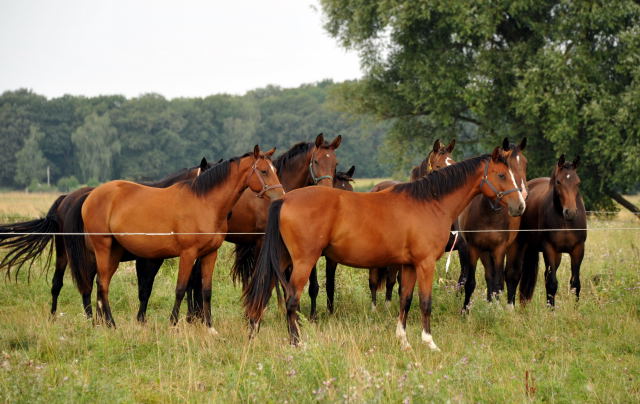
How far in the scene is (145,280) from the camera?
8.05 meters

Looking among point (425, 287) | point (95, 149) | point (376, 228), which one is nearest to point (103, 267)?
point (376, 228)

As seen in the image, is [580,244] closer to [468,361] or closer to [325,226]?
[468,361]

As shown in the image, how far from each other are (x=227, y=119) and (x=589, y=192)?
4922cm

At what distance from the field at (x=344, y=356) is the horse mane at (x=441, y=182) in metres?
1.57

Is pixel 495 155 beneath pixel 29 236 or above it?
above

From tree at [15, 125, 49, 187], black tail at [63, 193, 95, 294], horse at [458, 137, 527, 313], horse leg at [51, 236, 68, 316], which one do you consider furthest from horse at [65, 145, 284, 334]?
tree at [15, 125, 49, 187]

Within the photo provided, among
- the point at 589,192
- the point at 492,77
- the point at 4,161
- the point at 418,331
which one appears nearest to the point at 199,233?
the point at 418,331

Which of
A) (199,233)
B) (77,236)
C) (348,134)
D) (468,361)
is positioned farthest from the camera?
(348,134)

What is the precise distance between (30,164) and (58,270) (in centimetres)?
5468

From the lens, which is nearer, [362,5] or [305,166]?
[305,166]

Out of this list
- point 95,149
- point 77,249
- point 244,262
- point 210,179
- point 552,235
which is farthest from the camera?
point 95,149

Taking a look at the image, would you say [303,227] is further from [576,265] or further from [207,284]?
[576,265]

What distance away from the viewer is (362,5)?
22594 millimetres

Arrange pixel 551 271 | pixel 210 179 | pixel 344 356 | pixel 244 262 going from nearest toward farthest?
1. pixel 344 356
2. pixel 210 179
3. pixel 551 271
4. pixel 244 262
